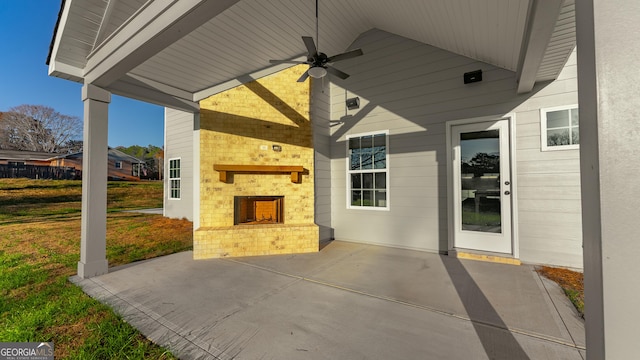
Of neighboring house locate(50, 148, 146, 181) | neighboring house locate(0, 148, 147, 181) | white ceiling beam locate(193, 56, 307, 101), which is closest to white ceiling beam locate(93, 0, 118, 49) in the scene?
white ceiling beam locate(193, 56, 307, 101)

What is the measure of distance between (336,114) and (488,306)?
4.15 m

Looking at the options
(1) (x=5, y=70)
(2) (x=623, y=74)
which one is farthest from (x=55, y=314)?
(1) (x=5, y=70)

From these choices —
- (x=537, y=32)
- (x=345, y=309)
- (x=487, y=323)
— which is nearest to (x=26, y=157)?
(x=345, y=309)

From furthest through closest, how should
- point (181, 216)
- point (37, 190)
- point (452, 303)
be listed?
point (37, 190)
point (181, 216)
point (452, 303)

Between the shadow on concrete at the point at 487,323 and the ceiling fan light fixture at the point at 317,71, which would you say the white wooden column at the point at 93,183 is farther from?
the shadow on concrete at the point at 487,323

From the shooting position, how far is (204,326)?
84.2 inches

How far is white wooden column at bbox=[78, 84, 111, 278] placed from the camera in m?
3.29

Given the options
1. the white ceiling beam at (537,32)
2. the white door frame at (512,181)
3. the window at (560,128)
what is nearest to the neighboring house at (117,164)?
the white door frame at (512,181)

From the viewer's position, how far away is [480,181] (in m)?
3.92

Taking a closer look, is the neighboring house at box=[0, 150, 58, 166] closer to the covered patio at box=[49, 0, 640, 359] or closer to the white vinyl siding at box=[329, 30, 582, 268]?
the covered patio at box=[49, 0, 640, 359]

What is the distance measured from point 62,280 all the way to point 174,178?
503cm

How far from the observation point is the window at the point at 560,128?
3.29 m

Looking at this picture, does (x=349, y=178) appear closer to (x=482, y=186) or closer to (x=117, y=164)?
(x=482, y=186)

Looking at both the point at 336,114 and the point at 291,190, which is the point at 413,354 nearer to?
the point at 291,190
